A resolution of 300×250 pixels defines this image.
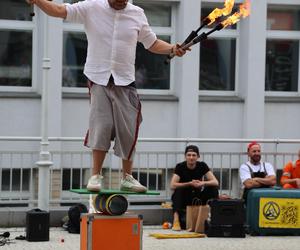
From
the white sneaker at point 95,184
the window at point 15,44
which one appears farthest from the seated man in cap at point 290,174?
the white sneaker at point 95,184

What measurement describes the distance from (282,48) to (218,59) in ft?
4.09

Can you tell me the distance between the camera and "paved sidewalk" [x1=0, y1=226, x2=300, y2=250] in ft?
39.6

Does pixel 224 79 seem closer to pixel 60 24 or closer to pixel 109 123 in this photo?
pixel 60 24

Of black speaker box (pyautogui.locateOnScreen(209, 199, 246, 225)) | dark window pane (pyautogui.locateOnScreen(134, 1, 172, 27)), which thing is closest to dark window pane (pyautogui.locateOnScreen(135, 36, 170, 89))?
dark window pane (pyautogui.locateOnScreen(134, 1, 172, 27))

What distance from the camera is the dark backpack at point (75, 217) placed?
13320 mm

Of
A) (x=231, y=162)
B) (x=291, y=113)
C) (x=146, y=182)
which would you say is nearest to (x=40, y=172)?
(x=146, y=182)

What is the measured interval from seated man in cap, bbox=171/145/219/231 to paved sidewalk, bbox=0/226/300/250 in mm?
809

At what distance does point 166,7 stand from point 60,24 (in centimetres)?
218

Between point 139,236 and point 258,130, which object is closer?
point 139,236

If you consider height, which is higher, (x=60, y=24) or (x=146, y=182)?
(x=60, y=24)

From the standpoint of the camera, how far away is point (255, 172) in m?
14.4

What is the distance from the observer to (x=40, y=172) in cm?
1370

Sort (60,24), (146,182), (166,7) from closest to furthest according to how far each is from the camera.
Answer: (146,182) → (60,24) → (166,7)

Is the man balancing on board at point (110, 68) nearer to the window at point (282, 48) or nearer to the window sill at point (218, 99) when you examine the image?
the window sill at point (218, 99)
